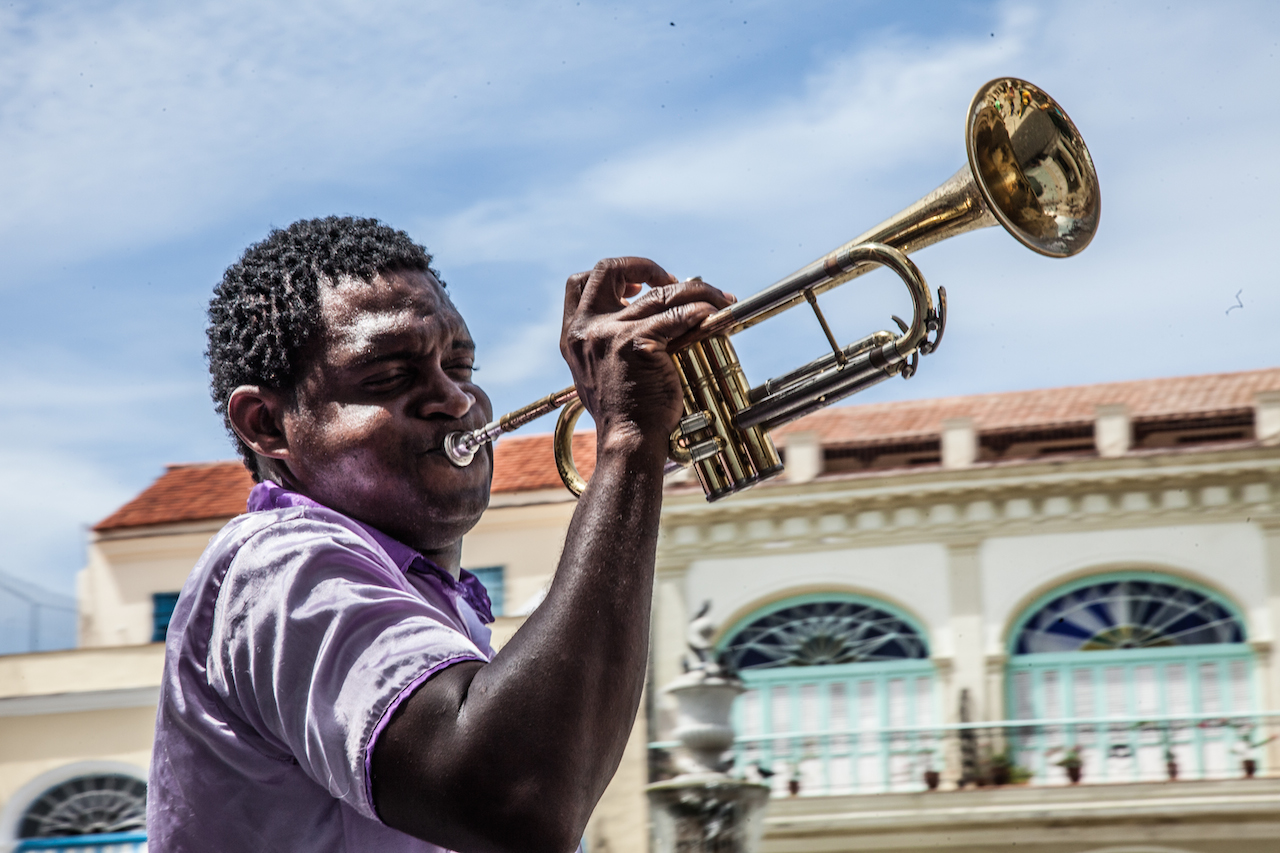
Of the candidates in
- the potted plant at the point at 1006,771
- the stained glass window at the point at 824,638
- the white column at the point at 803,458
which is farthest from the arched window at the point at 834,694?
the white column at the point at 803,458

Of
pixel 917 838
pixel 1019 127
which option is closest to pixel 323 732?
pixel 1019 127

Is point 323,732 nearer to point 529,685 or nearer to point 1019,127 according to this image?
point 529,685

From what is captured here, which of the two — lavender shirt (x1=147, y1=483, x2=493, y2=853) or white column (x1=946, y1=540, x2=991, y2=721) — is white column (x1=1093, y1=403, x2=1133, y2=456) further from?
lavender shirt (x1=147, y1=483, x2=493, y2=853)

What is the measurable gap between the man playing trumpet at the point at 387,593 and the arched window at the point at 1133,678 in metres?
16.6

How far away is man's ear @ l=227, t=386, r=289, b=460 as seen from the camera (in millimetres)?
2113

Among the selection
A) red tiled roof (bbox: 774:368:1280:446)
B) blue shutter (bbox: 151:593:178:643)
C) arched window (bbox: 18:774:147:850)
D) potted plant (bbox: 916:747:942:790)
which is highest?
red tiled roof (bbox: 774:368:1280:446)

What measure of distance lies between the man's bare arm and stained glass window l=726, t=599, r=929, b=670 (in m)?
16.8

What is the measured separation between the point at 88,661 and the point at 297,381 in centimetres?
1816

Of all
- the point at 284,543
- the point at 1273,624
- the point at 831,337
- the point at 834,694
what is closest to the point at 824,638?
the point at 834,694

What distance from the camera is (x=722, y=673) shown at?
47.1 feet

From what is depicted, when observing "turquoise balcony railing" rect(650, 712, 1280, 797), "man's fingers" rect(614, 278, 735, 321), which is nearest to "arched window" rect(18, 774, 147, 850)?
"turquoise balcony railing" rect(650, 712, 1280, 797)

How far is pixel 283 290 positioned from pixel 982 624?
16478 millimetres

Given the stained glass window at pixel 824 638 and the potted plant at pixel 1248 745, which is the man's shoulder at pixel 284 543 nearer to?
the stained glass window at pixel 824 638

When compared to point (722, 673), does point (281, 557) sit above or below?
Answer: below
